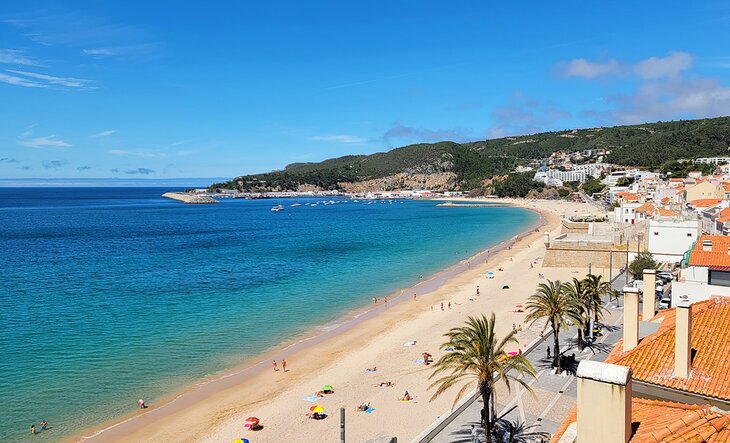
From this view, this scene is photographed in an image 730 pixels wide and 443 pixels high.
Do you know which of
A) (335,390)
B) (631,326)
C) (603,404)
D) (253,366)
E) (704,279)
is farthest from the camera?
(253,366)

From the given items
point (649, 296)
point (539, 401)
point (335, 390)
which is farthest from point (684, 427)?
point (335, 390)

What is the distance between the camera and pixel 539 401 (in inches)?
740

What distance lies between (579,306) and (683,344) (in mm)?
13057

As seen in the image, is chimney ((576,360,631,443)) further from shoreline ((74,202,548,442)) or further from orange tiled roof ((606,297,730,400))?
shoreline ((74,202,548,442))

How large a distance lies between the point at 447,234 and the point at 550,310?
67848mm

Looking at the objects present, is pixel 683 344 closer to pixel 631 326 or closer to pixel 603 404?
pixel 631 326

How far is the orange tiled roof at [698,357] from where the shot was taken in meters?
10.1

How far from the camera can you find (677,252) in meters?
41.1

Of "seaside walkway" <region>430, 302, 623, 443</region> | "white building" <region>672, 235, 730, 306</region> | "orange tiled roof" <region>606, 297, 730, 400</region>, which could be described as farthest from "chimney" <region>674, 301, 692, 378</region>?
"white building" <region>672, 235, 730, 306</region>

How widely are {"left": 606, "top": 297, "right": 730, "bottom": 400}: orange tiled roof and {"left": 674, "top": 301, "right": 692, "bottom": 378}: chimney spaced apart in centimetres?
14

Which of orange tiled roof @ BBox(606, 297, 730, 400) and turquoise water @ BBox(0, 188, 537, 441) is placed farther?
turquoise water @ BBox(0, 188, 537, 441)

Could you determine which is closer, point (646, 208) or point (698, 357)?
point (698, 357)

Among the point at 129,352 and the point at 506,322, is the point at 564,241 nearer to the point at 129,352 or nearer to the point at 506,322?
the point at 506,322

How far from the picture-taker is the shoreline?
21.2m
